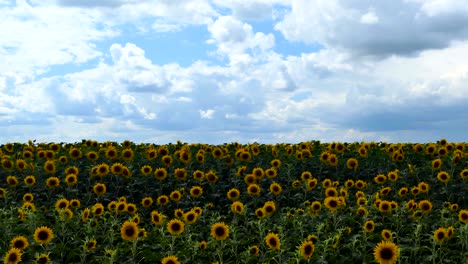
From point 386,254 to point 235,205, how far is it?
136 inches

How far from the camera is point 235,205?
9.79 m

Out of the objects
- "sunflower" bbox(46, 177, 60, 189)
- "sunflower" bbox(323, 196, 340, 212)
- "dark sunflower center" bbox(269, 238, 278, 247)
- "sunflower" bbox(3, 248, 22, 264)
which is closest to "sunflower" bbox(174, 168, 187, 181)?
"sunflower" bbox(46, 177, 60, 189)

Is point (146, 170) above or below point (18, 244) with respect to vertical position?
above

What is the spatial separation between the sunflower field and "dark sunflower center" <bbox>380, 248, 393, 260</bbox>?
0.01 metres

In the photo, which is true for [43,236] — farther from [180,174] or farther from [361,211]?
[180,174]

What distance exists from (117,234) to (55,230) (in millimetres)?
1007

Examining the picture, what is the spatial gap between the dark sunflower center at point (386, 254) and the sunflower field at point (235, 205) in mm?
11

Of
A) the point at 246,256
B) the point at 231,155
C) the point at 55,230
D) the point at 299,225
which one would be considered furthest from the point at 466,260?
the point at 231,155

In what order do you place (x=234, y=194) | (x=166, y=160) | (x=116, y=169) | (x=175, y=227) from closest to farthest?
1. (x=175, y=227)
2. (x=234, y=194)
3. (x=116, y=169)
4. (x=166, y=160)

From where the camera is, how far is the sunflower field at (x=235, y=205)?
8.15 meters

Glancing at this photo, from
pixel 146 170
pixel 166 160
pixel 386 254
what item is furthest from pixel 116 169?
pixel 386 254

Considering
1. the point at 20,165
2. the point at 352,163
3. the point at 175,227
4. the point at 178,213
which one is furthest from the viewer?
the point at 352,163

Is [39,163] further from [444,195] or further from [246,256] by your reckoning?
[444,195]

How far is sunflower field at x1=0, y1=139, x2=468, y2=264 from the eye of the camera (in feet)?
26.7
